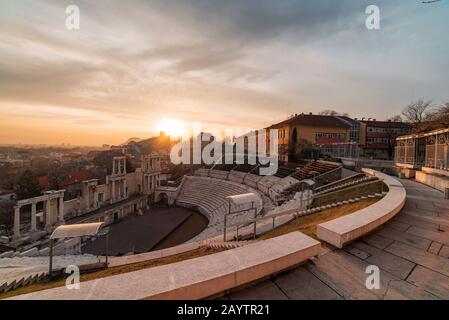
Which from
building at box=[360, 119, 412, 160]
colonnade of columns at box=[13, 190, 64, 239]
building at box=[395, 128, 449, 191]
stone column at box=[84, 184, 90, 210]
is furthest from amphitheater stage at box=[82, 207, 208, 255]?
building at box=[360, 119, 412, 160]

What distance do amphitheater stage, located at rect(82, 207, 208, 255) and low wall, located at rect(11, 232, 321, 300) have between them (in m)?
16.3

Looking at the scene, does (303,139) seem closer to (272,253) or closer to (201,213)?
(201,213)

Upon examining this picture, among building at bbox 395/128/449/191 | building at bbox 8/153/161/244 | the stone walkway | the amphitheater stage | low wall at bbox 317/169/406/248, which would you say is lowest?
the amphitheater stage

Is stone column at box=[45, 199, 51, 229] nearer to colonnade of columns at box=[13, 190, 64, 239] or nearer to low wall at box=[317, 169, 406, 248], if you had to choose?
colonnade of columns at box=[13, 190, 64, 239]

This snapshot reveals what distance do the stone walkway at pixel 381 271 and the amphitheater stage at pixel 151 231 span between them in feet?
52.8

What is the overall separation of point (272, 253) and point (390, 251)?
3.04 metres

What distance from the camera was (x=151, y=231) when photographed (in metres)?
21.7

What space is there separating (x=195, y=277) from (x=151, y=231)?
829 inches

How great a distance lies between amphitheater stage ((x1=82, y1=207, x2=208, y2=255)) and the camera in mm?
18109

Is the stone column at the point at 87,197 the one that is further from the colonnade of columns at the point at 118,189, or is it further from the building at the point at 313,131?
the building at the point at 313,131

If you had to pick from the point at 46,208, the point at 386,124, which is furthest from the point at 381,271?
the point at 386,124

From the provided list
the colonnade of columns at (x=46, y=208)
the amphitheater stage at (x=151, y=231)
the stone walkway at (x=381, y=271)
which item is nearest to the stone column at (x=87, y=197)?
the colonnade of columns at (x=46, y=208)

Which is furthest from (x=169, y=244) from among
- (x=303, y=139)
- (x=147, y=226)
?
(x=303, y=139)
